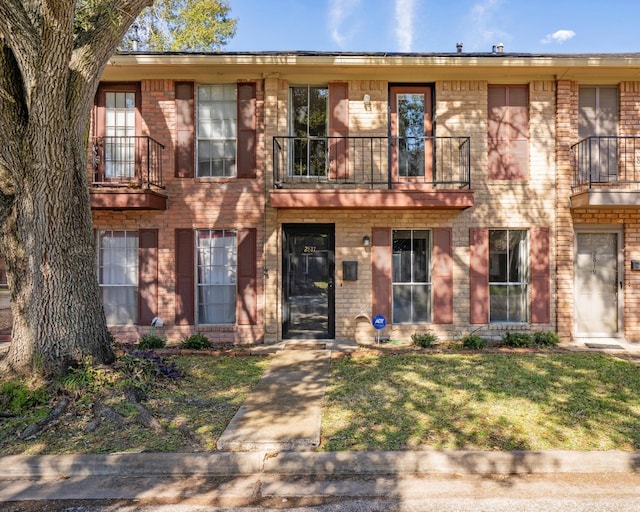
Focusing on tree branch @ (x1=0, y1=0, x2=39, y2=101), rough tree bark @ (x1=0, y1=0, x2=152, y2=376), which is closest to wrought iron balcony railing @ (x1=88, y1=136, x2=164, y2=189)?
rough tree bark @ (x1=0, y1=0, x2=152, y2=376)

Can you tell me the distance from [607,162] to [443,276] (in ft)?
14.2

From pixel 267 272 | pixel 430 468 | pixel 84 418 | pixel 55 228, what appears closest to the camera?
pixel 430 468

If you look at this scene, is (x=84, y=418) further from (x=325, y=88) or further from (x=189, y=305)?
(x=325, y=88)

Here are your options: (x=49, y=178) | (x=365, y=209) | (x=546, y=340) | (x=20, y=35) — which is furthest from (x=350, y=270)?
(x=20, y=35)

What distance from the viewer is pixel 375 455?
367 cm

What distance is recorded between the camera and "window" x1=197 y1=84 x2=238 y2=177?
27.4 ft

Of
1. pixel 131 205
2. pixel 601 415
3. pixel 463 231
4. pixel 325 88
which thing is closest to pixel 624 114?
pixel 463 231

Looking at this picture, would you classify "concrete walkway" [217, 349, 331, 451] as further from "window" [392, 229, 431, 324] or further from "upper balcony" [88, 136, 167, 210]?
"upper balcony" [88, 136, 167, 210]

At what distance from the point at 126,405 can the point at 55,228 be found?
8.13 feet

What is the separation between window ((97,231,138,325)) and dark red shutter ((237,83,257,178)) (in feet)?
9.13

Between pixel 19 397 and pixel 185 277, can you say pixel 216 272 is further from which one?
pixel 19 397

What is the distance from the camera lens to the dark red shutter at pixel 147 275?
8.24m

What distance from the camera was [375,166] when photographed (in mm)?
8266

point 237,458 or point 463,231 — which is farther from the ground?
point 463,231
